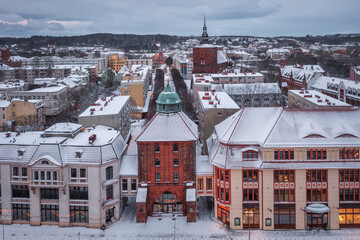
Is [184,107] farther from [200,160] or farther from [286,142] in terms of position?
[286,142]

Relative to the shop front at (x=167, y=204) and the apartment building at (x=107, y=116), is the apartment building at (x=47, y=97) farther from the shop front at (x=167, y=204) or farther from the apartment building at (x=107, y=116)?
the shop front at (x=167, y=204)

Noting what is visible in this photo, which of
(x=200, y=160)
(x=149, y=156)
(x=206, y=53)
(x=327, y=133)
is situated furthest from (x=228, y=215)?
(x=206, y=53)

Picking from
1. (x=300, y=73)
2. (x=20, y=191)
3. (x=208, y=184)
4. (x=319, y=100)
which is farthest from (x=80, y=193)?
(x=300, y=73)

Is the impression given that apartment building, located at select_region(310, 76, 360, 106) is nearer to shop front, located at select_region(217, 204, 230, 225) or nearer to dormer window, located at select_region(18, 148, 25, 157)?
shop front, located at select_region(217, 204, 230, 225)

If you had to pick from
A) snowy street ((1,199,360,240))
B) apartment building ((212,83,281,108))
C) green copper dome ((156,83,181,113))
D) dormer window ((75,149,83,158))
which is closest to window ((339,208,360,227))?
snowy street ((1,199,360,240))

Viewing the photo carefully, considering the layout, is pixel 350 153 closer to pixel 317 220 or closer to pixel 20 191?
pixel 317 220

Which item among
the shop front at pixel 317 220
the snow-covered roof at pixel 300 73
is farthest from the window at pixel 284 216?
the snow-covered roof at pixel 300 73
